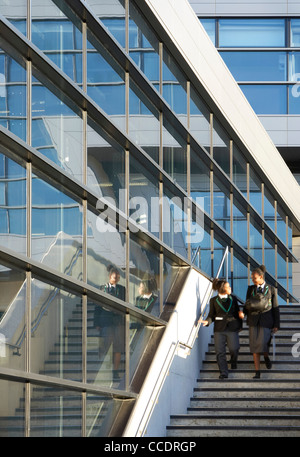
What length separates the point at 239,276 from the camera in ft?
64.0

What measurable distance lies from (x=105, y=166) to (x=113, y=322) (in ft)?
5.51

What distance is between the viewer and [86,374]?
35.4 ft

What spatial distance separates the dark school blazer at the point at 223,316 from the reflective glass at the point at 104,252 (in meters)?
3.75

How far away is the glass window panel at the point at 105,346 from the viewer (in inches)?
433

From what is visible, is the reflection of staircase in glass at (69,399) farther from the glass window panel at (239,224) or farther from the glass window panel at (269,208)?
the glass window panel at (269,208)

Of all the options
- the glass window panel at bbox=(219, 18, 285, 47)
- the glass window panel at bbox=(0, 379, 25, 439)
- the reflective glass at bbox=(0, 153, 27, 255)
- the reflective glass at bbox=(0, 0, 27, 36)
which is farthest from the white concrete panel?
the glass window panel at bbox=(219, 18, 285, 47)

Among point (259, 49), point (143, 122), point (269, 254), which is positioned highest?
point (259, 49)

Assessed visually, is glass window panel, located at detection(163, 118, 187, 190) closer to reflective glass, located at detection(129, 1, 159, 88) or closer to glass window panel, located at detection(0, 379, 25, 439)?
reflective glass, located at detection(129, 1, 159, 88)

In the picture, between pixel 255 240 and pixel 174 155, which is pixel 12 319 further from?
pixel 255 240

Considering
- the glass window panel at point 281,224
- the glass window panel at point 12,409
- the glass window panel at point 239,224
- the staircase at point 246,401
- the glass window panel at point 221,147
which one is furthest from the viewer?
the glass window panel at point 281,224

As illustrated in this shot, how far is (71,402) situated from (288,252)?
50.0 ft

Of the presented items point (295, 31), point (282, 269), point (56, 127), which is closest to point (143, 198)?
point (56, 127)

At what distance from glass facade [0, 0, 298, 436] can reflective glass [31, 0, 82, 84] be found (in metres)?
0.02
